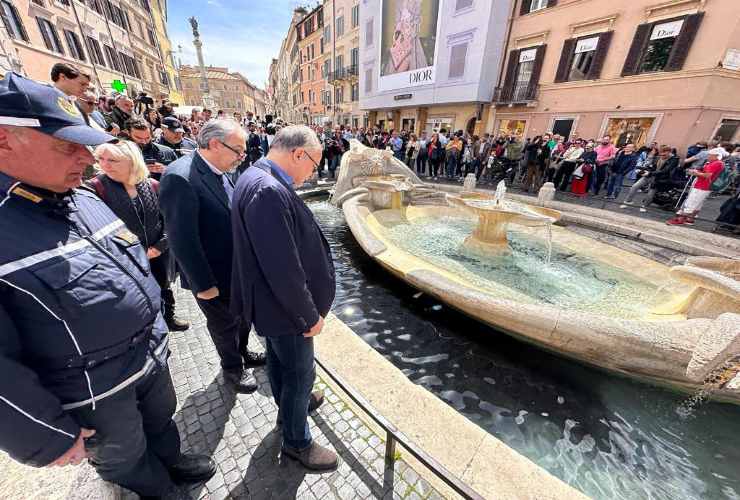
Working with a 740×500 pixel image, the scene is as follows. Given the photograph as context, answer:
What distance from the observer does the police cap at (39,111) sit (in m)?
0.97

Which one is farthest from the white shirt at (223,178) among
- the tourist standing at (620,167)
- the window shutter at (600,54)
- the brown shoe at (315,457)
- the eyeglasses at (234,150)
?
the window shutter at (600,54)

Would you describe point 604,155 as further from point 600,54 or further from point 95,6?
point 95,6

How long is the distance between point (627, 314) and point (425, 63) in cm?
1987

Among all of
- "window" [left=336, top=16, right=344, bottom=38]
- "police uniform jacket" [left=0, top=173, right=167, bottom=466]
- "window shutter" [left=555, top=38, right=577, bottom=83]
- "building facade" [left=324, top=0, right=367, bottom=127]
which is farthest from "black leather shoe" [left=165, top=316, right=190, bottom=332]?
"window" [left=336, top=16, right=344, bottom=38]

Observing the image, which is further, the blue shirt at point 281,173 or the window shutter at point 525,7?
the window shutter at point 525,7

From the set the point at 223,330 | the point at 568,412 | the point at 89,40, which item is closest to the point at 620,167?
the point at 568,412

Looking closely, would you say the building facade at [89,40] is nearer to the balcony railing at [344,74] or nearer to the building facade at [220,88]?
the balcony railing at [344,74]

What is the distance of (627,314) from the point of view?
3607mm

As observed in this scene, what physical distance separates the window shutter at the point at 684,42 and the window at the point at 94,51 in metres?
30.5

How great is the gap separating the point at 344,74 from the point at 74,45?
1913 cm

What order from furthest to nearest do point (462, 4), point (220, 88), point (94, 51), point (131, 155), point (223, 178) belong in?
1. point (220, 88)
2. point (94, 51)
3. point (462, 4)
4. point (131, 155)
5. point (223, 178)

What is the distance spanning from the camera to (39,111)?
3.37 ft

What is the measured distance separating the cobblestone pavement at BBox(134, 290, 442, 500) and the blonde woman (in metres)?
1.22

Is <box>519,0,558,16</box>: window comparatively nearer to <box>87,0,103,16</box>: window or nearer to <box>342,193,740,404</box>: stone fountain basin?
<box>342,193,740,404</box>: stone fountain basin
